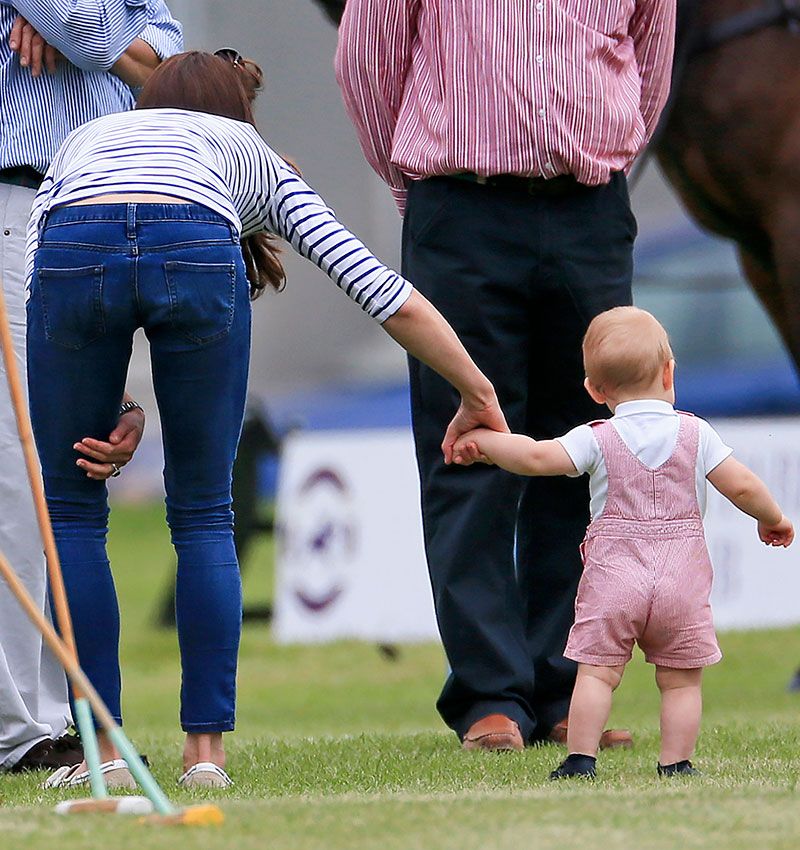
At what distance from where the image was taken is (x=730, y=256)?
1283 centimetres

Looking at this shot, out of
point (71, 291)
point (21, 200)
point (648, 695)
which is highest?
point (21, 200)

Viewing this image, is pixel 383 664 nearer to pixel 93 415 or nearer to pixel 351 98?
pixel 351 98

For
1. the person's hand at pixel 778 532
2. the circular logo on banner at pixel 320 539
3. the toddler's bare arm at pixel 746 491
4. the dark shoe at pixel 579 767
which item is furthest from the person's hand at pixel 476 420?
the circular logo on banner at pixel 320 539

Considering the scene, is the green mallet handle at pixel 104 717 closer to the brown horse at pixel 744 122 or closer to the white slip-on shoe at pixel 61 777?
the white slip-on shoe at pixel 61 777

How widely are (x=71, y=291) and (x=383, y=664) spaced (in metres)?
5.26

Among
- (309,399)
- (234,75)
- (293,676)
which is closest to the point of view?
(234,75)

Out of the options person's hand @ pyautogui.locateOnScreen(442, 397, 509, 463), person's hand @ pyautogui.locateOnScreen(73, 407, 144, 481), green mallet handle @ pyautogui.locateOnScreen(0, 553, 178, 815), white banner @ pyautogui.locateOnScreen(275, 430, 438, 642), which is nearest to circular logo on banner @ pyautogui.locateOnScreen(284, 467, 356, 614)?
white banner @ pyautogui.locateOnScreen(275, 430, 438, 642)

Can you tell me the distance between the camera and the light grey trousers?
13.8 ft

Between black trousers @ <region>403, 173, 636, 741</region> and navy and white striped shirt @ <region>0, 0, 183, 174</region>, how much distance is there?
74cm

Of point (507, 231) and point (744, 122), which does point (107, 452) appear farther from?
point (744, 122)

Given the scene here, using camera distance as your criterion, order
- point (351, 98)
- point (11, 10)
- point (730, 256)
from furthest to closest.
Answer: point (730, 256) < point (351, 98) < point (11, 10)

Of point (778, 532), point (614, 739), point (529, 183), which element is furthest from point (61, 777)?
point (529, 183)

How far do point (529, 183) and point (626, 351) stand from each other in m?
0.86

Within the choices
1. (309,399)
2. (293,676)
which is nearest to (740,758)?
(293,676)
